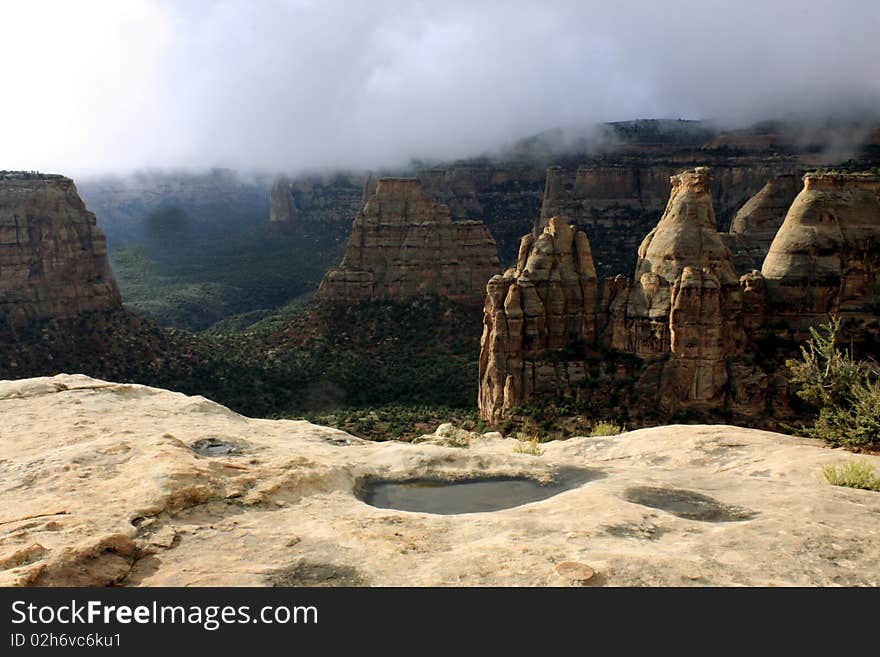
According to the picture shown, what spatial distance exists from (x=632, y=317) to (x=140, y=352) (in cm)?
3512

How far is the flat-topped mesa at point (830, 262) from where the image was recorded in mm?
36500

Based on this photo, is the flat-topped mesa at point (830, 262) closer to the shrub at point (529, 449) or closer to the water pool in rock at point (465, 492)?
the shrub at point (529, 449)

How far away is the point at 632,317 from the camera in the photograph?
37.0 metres

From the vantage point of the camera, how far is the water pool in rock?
966 centimetres

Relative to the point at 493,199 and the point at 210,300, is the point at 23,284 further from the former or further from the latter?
the point at 493,199

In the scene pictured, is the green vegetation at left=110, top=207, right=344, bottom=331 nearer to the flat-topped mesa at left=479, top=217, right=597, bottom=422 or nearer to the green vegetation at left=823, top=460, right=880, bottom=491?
the flat-topped mesa at left=479, top=217, right=597, bottom=422

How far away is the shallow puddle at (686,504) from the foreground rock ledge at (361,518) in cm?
4

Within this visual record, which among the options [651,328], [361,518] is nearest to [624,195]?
[651,328]

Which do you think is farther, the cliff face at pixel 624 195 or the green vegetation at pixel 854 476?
the cliff face at pixel 624 195

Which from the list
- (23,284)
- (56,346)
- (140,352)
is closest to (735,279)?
(140,352)

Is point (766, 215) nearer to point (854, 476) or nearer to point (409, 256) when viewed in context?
point (409, 256)

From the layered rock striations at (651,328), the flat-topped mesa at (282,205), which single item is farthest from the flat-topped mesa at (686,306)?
the flat-topped mesa at (282,205)

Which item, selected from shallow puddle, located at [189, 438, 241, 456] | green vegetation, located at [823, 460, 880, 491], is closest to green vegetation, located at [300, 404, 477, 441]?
shallow puddle, located at [189, 438, 241, 456]

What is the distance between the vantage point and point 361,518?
849 centimetres
